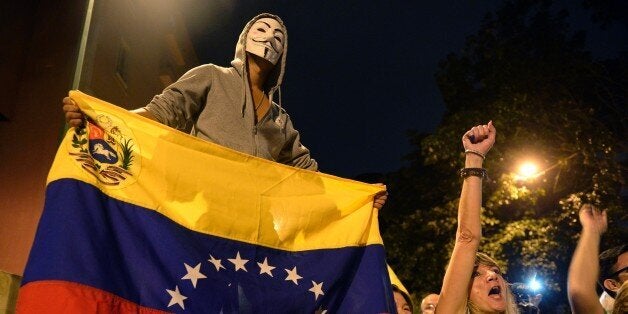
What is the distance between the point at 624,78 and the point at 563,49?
4.99 feet

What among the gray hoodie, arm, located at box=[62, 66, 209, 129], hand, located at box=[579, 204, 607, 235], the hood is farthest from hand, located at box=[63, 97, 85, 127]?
hand, located at box=[579, 204, 607, 235]

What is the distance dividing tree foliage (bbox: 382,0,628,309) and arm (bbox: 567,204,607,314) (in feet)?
29.5

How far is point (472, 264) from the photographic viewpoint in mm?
2949

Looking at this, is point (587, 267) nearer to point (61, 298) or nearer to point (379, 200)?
point (379, 200)

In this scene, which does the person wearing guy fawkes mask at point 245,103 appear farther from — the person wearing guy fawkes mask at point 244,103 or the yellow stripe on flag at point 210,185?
the yellow stripe on flag at point 210,185

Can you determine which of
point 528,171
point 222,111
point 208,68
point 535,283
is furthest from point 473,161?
point 535,283

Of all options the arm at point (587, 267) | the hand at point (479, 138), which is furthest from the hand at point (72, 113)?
the arm at point (587, 267)

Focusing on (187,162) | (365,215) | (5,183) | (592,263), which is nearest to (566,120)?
(592,263)

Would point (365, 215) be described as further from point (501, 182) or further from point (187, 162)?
point (501, 182)

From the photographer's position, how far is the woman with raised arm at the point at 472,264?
2.93m

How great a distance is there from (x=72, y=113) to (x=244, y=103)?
93 centimetres

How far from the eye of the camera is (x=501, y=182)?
13141 mm

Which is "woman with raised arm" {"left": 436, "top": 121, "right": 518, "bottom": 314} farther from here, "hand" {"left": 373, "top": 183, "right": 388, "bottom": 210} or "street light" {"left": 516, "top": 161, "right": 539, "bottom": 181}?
"street light" {"left": 516, "top": 161, "right": 539, "bottom": 181}

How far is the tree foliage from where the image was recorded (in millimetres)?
12312
